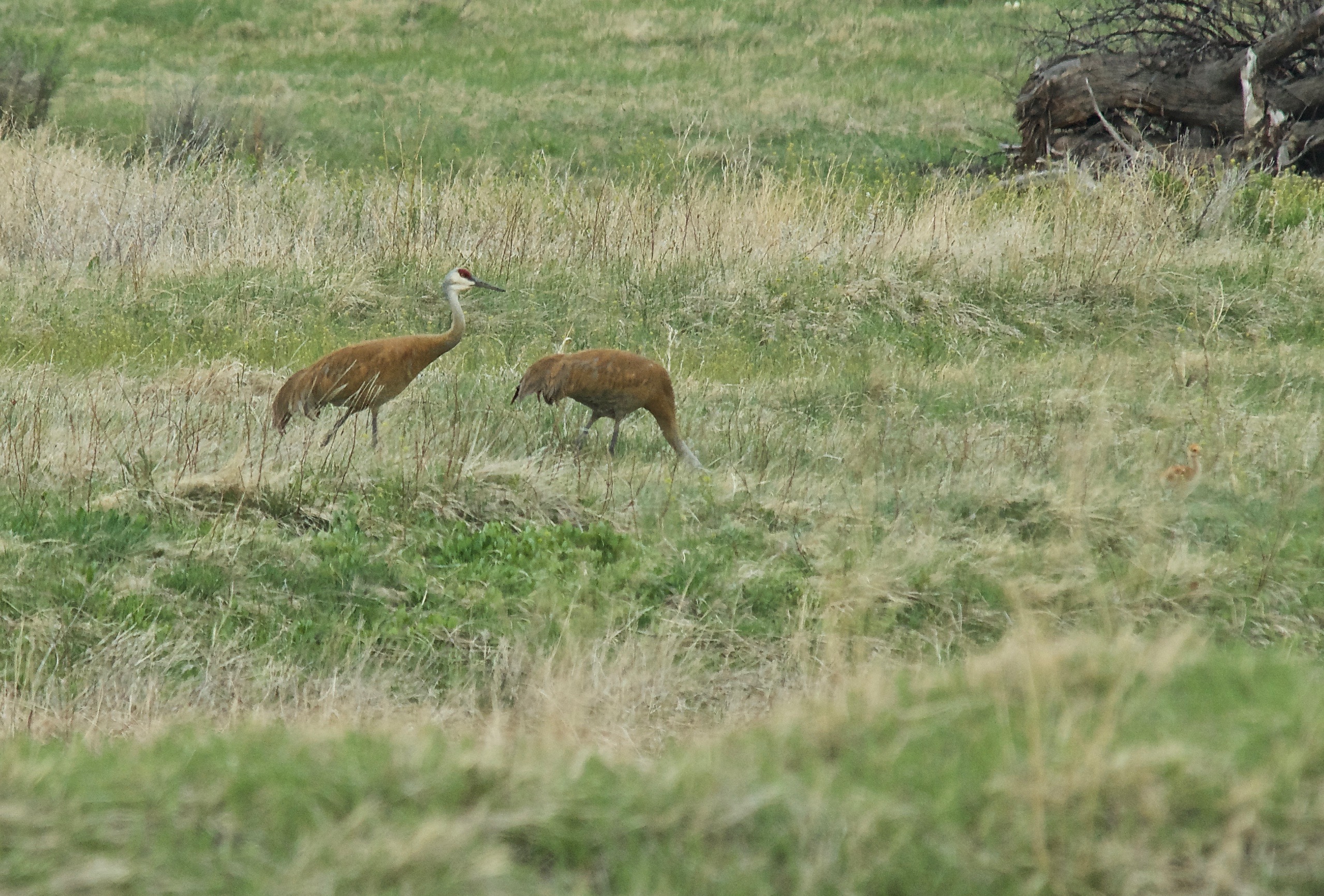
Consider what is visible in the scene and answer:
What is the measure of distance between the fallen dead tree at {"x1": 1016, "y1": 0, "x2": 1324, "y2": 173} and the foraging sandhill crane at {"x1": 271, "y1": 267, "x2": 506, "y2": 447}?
31.6 feet

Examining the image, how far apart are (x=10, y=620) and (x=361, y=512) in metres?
1.56

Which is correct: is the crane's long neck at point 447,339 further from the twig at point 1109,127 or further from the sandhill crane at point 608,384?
the twig at point 1109,127

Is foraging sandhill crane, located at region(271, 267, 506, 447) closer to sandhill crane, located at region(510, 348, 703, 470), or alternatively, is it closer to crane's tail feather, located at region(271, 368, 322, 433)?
crane's tail feather, located at region(271, 368, 322, 433)

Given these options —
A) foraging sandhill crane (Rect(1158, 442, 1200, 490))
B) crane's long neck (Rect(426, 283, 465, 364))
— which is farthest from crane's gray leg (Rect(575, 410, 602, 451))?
foraging sandhill crane (Rect(1158, 442, 1200, 490))

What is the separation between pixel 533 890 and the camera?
2857 millimetres

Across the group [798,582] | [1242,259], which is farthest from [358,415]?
[1242,259]

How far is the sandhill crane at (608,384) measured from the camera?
6973 mm

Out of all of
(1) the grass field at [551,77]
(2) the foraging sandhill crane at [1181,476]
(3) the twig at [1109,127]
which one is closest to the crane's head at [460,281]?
(2) the foraging sandhill crane at [1181,476]

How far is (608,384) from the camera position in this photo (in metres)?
6.99

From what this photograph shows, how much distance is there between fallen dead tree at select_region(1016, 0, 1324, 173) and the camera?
1437 centimetres

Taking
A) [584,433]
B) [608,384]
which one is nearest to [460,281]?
[584,433]

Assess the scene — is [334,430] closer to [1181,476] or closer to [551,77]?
[1181,476]

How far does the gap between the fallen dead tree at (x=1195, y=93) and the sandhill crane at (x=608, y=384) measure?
28.8 ft

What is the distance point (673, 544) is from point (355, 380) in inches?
81.5
